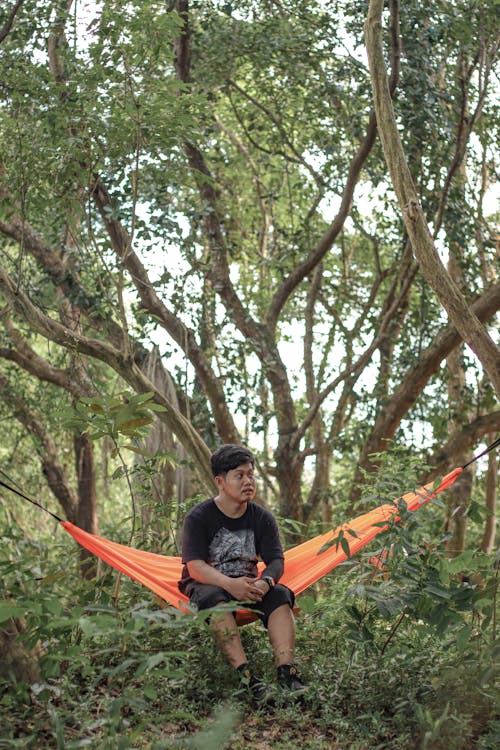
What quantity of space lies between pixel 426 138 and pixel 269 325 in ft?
4.80

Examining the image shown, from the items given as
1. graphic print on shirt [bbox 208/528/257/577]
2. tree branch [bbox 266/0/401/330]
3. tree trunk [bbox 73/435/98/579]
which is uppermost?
tree branch [bbox 266/0/401/330]

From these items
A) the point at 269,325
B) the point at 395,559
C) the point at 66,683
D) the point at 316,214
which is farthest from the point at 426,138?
the point at 66,683

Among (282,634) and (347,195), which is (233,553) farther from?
(347,195)

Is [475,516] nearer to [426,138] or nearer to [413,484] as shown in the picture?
[413,484]

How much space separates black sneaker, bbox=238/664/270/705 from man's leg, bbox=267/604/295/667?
85 mm

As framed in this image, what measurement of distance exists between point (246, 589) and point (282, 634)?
0.52 feet

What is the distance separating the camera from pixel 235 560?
2910 millimetres

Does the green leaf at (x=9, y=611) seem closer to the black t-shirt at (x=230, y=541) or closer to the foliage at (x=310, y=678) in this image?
the foliage at (x=310, y=678)

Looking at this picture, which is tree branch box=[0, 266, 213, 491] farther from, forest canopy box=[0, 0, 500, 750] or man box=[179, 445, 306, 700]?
man box=[179, 445, 306, 700]

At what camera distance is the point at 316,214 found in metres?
7.44

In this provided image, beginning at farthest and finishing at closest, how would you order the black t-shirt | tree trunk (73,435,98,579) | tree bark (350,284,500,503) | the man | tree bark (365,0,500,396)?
tree trunk (73,435,98,579) < tree bark (350,284,500,503) < tree bark (365,0,500,396) < the black t-shirt < the man

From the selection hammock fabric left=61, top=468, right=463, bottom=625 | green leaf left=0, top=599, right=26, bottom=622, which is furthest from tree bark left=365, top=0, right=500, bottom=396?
green leaf left=0, top=599, right=26, bottom=622

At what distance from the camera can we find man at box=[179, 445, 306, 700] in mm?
2637

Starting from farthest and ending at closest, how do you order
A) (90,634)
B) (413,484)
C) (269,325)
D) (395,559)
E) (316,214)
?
(316,214)
(269,325)
(413,484)
(395,559)
(90,634)
